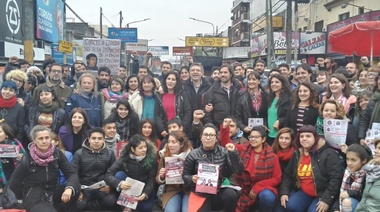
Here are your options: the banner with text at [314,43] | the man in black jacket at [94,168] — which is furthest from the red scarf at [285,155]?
the banner with text at [314,43]

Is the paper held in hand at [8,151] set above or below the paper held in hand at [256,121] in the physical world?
below

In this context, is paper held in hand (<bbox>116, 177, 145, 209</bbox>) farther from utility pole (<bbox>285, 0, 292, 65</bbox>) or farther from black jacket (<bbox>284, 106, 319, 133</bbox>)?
utility pole (<bbox>285, 0, 292, 65</bbox>)

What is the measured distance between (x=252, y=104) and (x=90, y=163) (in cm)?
270

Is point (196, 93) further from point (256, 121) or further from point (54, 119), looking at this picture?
point (54, 119)

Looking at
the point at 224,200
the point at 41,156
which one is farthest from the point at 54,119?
the point at 224,200

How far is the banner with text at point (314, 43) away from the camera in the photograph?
26.5 meters

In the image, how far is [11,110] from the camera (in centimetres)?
656

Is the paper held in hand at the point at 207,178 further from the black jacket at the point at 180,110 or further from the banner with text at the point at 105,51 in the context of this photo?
the banner with text at the point at 105,51

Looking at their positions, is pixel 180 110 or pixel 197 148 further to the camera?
pixel 180 110

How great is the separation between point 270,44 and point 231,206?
19994 millimetres

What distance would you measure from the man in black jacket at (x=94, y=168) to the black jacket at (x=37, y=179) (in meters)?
0.37

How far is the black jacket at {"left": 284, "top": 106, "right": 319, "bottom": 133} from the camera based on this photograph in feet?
19.7

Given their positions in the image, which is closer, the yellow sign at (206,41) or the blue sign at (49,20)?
the blue sign at (49,20)

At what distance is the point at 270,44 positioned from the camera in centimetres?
2439
